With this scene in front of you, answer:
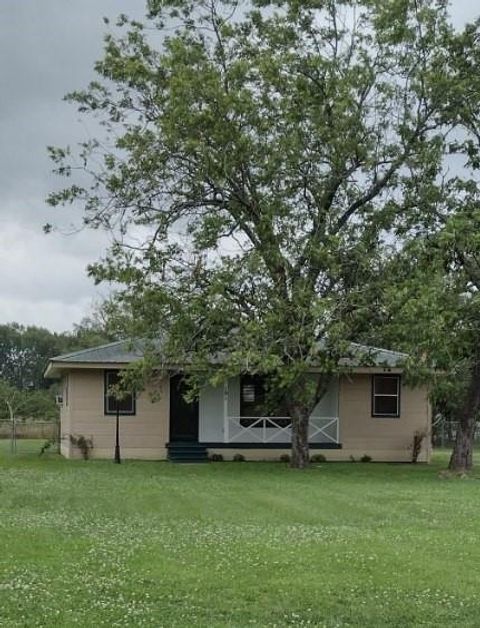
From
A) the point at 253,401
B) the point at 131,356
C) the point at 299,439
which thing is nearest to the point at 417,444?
the point at 253,401

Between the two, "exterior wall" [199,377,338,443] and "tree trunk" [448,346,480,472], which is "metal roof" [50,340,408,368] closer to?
"tree trunk" [448,346,480,472]

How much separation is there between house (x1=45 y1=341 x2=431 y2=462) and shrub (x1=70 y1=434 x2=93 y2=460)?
0.13m

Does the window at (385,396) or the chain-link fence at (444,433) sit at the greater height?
the window at (385,396)

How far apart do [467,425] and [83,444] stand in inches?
415

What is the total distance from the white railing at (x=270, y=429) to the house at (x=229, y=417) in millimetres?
29

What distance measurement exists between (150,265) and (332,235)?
14.2 feet

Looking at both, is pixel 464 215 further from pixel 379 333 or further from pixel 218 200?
pixel 218 200

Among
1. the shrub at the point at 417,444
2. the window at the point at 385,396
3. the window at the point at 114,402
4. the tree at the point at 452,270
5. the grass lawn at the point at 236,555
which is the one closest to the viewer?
the grass lawn at the point at 236,555

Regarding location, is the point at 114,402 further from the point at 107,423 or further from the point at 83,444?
the point at 83,444

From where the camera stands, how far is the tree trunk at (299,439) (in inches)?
864

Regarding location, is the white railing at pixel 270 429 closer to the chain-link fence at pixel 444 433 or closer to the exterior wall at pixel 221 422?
the exterior wall at pixel 221 422

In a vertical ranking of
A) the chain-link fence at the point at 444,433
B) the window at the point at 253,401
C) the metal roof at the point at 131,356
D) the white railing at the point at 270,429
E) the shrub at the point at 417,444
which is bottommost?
the chain-link fence at the point at 444,433

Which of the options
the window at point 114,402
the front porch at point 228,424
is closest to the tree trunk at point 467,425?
the front porch at point 228,424

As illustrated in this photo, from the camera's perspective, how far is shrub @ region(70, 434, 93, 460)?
24312 millimetres
